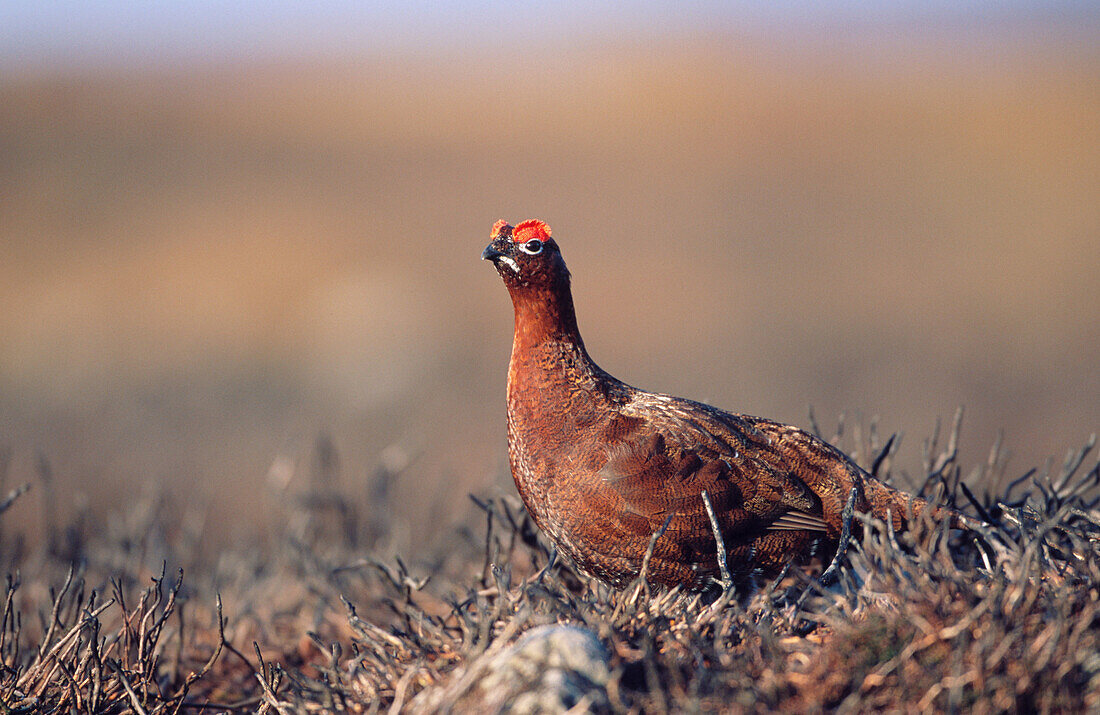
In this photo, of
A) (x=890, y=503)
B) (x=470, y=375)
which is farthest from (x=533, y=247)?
(x=470, y=375)

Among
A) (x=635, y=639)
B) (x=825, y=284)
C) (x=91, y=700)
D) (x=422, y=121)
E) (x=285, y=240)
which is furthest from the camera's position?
(x=422, y=121)

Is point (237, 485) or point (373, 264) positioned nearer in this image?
point (237, 485)

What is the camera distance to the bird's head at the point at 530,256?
4.21m

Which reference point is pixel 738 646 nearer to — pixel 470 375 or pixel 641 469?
pixel 641 469

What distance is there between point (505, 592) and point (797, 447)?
1522 millimetres

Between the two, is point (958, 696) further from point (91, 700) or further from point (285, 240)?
point (285, 240)

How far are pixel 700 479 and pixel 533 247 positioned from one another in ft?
3.98

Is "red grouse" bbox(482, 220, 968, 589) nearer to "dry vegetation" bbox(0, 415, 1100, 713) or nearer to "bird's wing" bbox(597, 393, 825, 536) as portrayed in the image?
"bird's wing" bbox(597, 393, 825, 536)

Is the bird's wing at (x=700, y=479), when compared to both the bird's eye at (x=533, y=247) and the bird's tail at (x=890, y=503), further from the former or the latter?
the bird's eye at (x=533, y=247)

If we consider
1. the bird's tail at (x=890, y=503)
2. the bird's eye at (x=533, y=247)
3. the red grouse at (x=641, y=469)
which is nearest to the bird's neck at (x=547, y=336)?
the red grouse at (x=641, y=469)

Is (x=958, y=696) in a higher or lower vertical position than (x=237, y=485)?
higher

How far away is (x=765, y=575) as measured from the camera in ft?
13.2

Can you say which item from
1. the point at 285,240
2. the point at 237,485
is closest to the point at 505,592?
the point at 237,485

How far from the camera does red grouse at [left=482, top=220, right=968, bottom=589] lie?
12.6 ft
